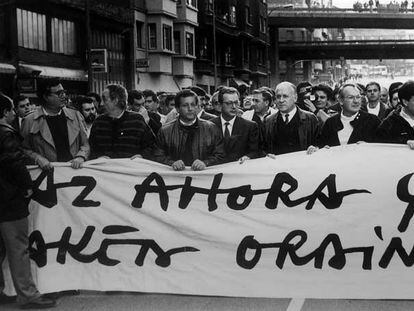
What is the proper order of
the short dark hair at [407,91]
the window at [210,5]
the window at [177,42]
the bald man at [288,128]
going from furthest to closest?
the window at [210,5] → the window at [177,42] → the bald man at [288,128] → the short dark hair at [407,91]

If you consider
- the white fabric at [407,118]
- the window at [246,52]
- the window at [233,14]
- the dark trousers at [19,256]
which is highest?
the window at [233,14]

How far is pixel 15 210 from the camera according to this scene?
628 cm

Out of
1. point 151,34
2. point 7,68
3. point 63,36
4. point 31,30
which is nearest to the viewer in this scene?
point 7,68

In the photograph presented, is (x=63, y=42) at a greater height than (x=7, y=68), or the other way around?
(x=63, y=42)

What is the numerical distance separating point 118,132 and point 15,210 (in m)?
1.38

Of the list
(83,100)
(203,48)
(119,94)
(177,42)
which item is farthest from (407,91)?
(203,48)

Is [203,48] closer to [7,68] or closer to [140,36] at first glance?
[140,36]

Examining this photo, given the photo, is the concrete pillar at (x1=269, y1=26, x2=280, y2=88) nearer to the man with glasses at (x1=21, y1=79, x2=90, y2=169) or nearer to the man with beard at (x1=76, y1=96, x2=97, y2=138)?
the man with beard at (x1=76, y1=96, x2=97, y2=138)

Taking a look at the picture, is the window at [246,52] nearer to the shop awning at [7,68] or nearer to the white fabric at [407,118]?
the shop awning at [7,68]

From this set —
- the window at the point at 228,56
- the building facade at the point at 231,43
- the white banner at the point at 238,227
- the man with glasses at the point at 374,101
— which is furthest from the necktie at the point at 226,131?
the window at the point at 228,56

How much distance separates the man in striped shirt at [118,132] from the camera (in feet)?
23.8

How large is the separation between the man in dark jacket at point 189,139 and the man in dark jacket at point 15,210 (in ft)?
4.61

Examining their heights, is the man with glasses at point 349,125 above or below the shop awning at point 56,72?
below

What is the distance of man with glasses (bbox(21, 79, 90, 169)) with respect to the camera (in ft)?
23.6
